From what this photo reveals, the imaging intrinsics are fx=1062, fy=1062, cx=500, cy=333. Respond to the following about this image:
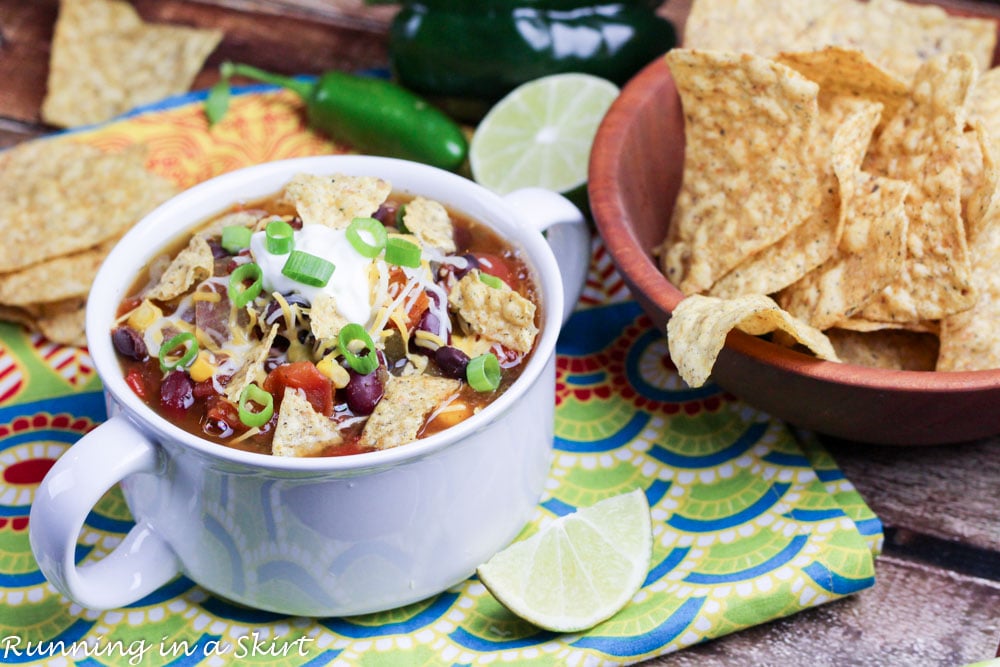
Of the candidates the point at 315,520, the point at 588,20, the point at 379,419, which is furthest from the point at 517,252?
the point at 588,20

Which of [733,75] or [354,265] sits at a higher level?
[733,75]

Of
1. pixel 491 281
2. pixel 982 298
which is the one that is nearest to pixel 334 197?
pixel 491 281

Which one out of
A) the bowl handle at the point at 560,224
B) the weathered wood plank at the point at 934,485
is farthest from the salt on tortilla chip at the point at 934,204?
the bowl handle at the point at 560,224

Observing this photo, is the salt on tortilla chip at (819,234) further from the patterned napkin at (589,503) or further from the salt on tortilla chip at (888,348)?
the patterned napkin at (589,503)

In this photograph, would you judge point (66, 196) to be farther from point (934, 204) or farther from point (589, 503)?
point (934, 204)

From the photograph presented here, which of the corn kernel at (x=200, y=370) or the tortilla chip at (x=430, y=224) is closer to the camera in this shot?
Answer: the corn kernel at (x=200, y=370)

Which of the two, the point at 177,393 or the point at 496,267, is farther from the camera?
the point at 496,267

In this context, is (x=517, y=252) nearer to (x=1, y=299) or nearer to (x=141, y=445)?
(x=141, y=445)
